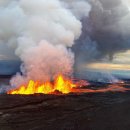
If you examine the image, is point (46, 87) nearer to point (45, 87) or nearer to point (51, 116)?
point (45, 87)

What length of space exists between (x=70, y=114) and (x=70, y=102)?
14.6 metres

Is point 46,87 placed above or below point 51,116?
above

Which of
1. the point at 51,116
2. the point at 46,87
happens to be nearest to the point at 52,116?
the point at 51,116

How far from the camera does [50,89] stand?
249 feet

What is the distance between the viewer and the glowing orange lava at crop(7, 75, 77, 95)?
7156 cm

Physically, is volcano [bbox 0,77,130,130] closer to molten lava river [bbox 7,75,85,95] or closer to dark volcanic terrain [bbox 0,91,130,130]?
dark volcanic terrain [bbox 0,91,130,130]

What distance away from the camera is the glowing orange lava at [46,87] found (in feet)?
235

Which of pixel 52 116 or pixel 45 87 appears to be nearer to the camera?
pixel 52 116

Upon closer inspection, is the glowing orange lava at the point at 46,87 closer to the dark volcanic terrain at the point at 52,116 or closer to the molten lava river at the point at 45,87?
the molten lava river at the point at 45,87

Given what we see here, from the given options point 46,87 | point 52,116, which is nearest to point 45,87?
point 46,87

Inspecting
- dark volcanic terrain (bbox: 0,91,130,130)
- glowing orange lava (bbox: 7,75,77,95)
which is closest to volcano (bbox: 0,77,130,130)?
dark volcanic terrain (bbox: 0,91,130,130)


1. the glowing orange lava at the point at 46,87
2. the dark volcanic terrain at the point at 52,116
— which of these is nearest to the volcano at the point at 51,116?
the dark volcanic terrain at the point at 52,116

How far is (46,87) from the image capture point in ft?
248

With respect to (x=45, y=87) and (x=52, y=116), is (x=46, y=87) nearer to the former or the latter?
(x=45, y=87)
